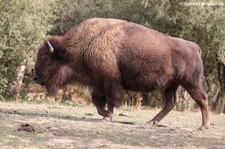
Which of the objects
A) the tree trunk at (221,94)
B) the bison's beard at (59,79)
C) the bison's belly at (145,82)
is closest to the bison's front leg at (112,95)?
the bison's belly at (145,82)

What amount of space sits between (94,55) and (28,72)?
1554 centimetres

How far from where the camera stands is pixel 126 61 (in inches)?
529

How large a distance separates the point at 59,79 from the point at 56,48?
841mm

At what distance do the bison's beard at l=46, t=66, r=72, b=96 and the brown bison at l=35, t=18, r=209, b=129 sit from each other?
0.14 m

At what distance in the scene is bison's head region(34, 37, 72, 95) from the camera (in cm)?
1404

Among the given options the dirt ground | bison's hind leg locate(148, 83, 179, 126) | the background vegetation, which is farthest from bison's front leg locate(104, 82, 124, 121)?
the background vegetation

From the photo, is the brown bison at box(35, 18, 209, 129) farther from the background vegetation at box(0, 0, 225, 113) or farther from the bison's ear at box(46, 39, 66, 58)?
the background vegetation at box(0, 0, 225, 113)

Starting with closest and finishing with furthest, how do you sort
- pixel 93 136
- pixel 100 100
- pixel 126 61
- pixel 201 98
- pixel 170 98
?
pixel 93 136
pixel 126 61
pixel 201 98
pixel 100 100
pixel 170 98

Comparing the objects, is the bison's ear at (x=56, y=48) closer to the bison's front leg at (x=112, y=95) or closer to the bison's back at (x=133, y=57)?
the bison's back at (x=133, y=57)

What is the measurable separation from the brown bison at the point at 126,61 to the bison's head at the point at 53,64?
1.7 inches

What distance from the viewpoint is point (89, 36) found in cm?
1376

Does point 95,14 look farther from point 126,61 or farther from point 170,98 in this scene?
point 126,61

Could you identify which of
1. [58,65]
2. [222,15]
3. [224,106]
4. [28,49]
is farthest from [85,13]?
[58,65]

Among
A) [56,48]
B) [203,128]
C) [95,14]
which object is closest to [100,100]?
[56,48]
